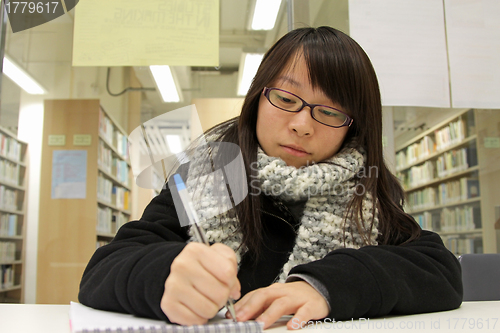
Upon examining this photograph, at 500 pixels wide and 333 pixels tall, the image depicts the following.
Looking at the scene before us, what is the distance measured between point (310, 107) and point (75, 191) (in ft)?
3.31

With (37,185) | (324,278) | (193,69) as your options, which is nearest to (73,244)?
(37,185)

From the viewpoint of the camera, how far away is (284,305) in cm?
56

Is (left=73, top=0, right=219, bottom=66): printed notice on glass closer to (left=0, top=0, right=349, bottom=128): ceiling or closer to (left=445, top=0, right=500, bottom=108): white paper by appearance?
(left=0, top=0, right=349, bottom=128): ceiling

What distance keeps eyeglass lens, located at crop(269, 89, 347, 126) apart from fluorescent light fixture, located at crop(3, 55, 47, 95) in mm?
1024

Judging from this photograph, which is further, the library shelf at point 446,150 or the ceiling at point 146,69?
the library shelf at point 446,150

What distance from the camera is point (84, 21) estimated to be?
1429 mm

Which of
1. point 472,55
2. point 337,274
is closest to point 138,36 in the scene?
point 337,274

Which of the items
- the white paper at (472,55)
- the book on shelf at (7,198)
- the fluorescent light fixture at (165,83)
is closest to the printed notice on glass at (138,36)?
the fluorescent light fixture at (165,83)

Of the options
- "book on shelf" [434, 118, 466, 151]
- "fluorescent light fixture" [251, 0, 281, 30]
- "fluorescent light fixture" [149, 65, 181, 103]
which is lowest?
"book on shelf" [434, 118, 466, 151]

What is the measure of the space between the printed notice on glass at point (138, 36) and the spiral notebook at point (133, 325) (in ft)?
3.38

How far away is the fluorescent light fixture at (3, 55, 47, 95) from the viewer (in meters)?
1.47

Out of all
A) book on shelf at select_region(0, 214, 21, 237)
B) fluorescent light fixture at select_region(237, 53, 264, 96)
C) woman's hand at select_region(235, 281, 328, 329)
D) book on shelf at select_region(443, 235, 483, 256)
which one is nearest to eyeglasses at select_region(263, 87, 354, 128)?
woman's hand at select_region(235, 281, 328, 329)

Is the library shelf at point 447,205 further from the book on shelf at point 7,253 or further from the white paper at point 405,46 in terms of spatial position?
the book on shelf at point 7,253

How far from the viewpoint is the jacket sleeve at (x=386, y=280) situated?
60 cm
